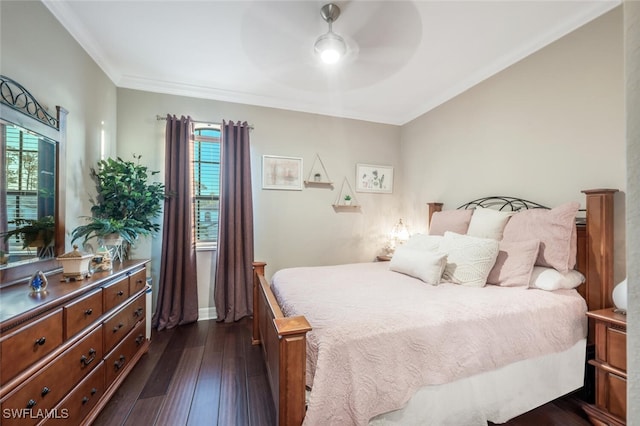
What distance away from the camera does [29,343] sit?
1.11 metres

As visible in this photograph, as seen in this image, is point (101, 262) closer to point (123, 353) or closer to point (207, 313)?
point (123, 353)

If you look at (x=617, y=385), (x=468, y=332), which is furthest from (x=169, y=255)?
(x=617, y=385)

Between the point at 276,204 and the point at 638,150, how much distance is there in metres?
3.23

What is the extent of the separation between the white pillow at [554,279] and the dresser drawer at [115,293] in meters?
2.96

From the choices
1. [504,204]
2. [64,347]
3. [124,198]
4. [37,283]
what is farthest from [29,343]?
[504,204]

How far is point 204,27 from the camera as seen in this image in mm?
2104

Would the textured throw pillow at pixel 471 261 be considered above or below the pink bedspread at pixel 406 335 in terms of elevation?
above

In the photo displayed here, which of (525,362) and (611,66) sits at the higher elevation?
(611,66)

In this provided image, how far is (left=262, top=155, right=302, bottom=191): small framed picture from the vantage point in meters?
3.38

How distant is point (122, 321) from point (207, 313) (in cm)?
129

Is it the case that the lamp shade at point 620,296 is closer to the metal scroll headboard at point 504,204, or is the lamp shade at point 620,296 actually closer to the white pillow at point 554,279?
the white pillow at point 554,279

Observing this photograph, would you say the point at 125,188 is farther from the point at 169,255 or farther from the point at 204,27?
the point at 204,27

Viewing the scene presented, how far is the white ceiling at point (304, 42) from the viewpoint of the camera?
1.90 metres

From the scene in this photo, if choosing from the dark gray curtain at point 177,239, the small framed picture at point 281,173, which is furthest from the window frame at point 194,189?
the small framed picture at point 281,173
